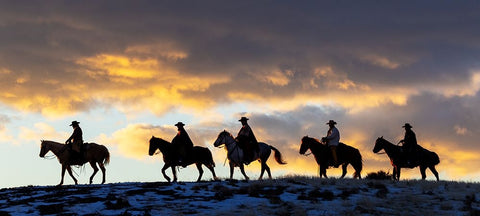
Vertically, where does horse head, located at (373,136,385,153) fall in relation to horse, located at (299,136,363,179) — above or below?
above

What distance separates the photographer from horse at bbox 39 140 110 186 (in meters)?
32.4

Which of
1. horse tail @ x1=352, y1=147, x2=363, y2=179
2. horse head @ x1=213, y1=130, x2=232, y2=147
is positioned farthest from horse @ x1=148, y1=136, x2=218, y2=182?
horse tail @ x1=352, y1=147, x2=363, y2=179

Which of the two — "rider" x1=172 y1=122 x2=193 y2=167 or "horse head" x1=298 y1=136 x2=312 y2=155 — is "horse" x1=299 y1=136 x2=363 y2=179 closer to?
"horse head" x1=298 y1=136 x2=312 y2=155

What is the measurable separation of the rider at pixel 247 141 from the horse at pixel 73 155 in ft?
22.9

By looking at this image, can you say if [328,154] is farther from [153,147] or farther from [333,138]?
[153,147]

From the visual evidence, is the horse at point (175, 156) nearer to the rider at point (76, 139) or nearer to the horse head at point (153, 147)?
the horse head at point (153, 147)

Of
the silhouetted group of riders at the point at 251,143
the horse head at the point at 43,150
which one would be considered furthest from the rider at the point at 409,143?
the horse head at the point at 43,150

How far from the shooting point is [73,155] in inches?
1283

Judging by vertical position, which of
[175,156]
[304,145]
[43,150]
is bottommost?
[175,156]

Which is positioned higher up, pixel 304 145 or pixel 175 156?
pixel 304 145

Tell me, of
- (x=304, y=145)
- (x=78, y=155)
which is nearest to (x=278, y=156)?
(x=304, y=145)

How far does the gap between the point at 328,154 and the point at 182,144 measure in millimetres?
6533

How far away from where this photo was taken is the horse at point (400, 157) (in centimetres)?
3120

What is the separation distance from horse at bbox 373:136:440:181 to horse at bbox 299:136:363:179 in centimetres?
101
